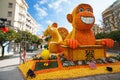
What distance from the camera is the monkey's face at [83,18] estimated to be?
586 inches

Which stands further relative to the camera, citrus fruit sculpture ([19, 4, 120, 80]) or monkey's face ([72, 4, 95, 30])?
monkey's face ([72, 4, 95, 30])

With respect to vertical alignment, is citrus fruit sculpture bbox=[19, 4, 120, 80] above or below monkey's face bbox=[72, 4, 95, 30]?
below

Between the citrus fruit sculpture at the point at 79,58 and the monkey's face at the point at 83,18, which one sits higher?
the monkey's face at the point at 83,18

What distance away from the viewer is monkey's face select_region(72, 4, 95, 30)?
1489 centimetres

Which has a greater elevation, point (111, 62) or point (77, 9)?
point (77, 9)

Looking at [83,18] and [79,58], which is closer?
[79,58]

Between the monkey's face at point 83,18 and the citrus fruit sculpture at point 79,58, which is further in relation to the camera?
the monkey's face at point 83,18

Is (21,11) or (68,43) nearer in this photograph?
(68,43)

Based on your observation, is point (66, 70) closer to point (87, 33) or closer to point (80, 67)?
point (80, 67)

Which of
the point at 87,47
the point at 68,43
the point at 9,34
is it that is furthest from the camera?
the point at 9,34

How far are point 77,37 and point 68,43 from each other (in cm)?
216

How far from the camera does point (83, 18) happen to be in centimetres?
1488

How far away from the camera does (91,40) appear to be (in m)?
15.7

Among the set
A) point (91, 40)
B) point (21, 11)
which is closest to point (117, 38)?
point (91, 40)
